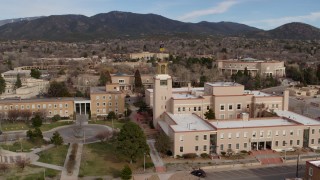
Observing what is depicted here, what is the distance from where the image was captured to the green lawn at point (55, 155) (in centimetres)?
3647

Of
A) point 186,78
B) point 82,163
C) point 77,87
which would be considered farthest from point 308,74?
point 82,163

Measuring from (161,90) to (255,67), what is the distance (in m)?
56.7

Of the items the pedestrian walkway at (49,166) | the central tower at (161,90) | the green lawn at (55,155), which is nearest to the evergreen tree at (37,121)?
the green lawn at (55,155)

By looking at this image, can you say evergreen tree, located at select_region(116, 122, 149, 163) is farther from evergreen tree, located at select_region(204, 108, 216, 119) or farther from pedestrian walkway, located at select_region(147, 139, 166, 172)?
evergreen tree, located at select_region(204, 108, 216, 119)

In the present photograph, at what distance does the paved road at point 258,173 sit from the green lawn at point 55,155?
15.6 meters

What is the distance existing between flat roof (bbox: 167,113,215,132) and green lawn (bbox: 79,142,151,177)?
18.5 ft

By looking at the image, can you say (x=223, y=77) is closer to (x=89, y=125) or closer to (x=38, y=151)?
(x=89, y=125)

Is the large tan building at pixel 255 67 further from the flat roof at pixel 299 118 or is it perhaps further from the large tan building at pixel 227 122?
the flat roof at pixel 299 118

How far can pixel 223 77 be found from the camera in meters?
92.1

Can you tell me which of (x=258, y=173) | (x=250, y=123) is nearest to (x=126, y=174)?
Answer: (x=258, y=173)

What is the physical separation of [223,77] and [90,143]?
56071 millimetres

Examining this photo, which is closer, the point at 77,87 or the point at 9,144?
the point at 9,144

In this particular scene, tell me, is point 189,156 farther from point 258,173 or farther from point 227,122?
point 227,122

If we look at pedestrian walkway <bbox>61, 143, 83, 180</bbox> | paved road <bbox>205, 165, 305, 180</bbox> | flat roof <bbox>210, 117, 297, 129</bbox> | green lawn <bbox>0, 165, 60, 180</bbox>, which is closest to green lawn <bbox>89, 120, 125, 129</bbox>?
pedestrian walkway <bbox>61, 143, 83, 180</bbox>
